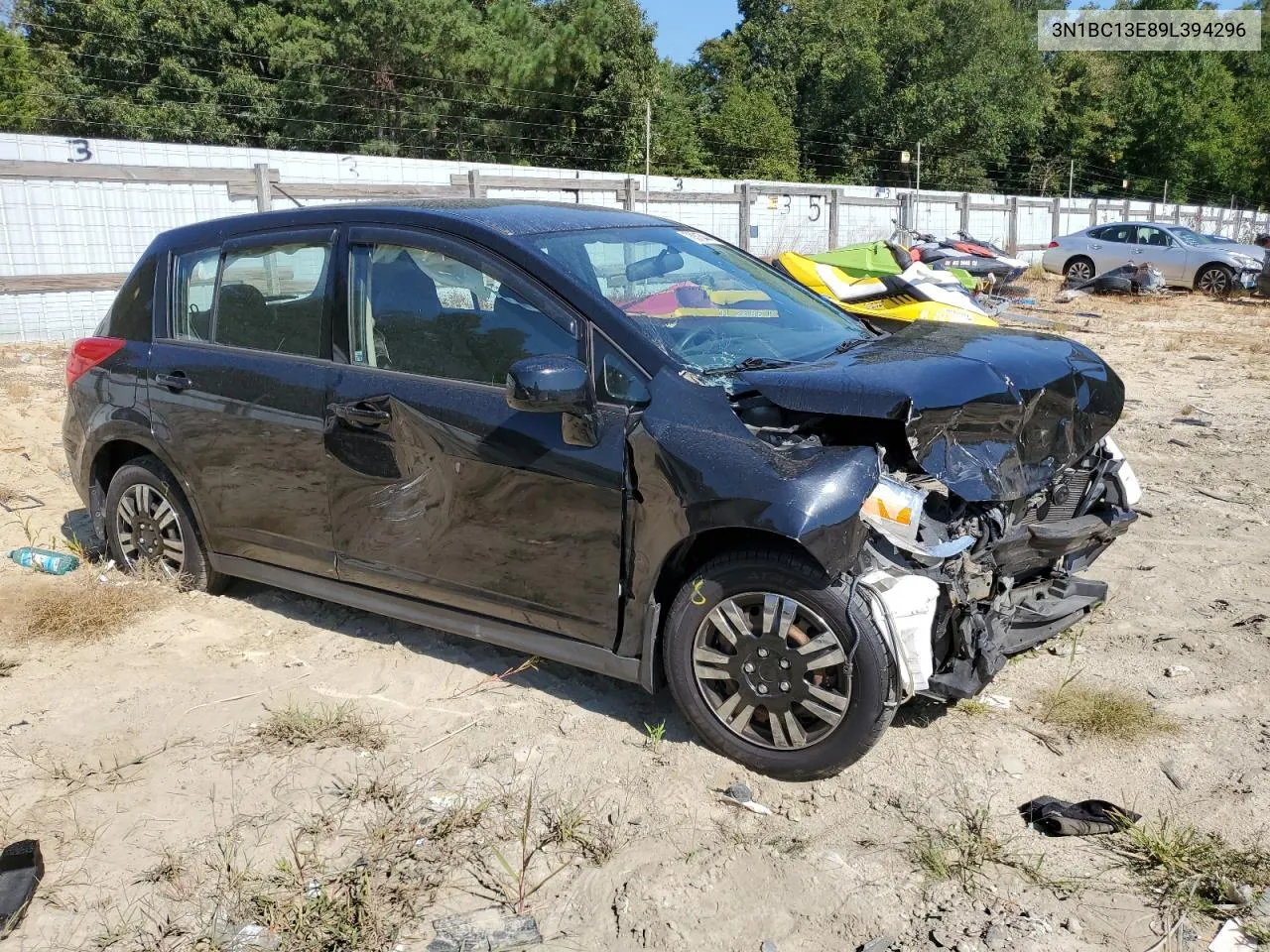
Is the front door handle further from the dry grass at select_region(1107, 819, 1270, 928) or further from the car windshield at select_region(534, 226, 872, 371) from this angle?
the dry grass at select_region(1107, 819, 1270, 928)

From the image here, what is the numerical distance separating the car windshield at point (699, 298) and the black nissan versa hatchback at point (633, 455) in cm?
2

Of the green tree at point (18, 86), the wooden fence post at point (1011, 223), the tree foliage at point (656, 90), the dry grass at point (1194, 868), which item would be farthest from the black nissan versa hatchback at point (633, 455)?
the wooden fence post at point (1011, 223)

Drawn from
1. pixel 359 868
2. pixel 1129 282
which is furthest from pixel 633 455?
pixel 1129 282

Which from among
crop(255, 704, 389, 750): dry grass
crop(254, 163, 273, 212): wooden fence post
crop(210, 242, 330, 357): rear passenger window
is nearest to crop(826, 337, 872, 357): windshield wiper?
crop(210, 242, 330, 357): rear passenger window

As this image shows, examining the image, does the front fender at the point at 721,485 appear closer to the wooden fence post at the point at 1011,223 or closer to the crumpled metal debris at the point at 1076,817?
the crumpled metal debris at the point at 1076,817

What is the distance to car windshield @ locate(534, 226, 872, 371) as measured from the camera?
3750 mm

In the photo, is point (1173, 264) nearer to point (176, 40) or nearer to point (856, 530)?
point (856, 530)

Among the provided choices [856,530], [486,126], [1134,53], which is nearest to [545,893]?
[856,530]

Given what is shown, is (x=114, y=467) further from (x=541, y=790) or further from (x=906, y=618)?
(x=906, y=618)

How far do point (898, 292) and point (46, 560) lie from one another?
7376mm

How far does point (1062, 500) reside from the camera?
4125mm

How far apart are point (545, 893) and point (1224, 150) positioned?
67295 mm

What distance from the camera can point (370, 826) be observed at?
320 cm

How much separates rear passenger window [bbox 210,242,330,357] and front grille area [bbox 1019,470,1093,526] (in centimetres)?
282
